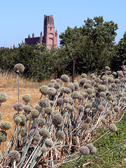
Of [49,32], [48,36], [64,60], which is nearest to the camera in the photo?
[64,60]

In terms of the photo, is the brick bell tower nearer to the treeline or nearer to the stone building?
the stone building

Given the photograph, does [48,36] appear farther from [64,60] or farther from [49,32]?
[64,60]

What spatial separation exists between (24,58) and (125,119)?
7999 millimetres

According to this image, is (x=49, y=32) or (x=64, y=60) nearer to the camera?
(x=64, y=60)

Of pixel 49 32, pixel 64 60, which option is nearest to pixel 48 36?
pixel 49 32

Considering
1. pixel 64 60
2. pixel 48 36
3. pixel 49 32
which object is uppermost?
pixel 49 32

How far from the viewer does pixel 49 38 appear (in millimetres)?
90062

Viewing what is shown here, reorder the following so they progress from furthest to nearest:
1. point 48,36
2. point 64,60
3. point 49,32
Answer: point 49,32 → point 48,36 → point 64,60

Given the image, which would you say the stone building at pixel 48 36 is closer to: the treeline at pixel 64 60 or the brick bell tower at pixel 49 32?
the brick bell tower at pixel 49 32

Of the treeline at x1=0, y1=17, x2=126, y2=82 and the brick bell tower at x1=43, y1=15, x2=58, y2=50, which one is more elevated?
the brick bell tower at x1=43, y1=15, x2=58, y2=50

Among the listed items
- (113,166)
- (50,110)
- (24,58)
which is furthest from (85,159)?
(24,58)

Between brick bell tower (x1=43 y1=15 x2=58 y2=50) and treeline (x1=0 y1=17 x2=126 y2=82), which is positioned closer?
treeline (x1=0 y1=17 x2=126 y2=82)

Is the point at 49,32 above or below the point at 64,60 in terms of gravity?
above

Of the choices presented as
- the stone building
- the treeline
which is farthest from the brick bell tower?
the treeline
